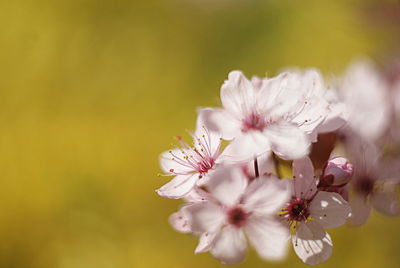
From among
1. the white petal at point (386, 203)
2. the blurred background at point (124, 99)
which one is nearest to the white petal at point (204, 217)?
the white petal at point (386, 203)

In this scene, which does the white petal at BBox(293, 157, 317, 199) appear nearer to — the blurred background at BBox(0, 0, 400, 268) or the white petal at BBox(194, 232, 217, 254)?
the white petal at BBox(194, 232, 217, 254)

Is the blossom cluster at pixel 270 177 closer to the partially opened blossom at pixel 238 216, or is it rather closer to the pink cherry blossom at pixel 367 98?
the partially opened blossom at pixel 238 216

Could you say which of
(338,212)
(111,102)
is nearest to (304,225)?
(338,212)

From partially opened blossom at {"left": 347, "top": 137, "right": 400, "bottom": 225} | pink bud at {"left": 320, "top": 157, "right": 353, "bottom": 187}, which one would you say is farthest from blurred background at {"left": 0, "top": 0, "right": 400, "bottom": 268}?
pink bud at {"left": 320, "top": 157, "right": 353, "bottom": 187}

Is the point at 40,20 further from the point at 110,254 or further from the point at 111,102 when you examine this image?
the point at 110,254

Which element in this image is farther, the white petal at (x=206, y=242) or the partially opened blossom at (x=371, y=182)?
the partially opened blossom at (x=371, y=182)

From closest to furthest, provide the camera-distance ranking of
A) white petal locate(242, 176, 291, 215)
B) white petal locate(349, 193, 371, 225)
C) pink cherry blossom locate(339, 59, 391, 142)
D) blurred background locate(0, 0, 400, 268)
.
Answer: white petal locate(242, 176, 291, 215) → white petal locate(349, 193, 371, 225) → pink cherry blossom locate(339, 59, 391, 142) → blurred background locate(0, 0, 400, 268)
